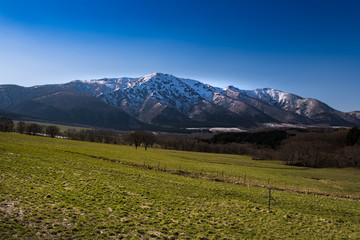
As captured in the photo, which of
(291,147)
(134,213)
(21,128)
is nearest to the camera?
(134,213)

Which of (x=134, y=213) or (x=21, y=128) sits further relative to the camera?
(x=21, y=128)

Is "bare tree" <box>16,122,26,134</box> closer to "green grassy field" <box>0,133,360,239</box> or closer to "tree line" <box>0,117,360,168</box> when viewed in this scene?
"tree line" <box>0,117,360,168</box>

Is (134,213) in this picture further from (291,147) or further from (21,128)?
(21,128)

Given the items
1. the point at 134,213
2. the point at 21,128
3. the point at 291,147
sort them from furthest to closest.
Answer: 1. the point at 21,128
2. the point at 291,147
3. the point at 134,213

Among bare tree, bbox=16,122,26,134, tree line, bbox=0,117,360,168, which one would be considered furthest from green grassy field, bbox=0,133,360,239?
bare tree, bbox=16,122,26,134

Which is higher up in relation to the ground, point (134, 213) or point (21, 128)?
point (134, 213)

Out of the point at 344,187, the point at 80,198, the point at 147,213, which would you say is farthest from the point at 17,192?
→ the point at 344,187

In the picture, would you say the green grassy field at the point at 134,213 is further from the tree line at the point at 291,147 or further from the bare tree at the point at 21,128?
the bare tree at the point at 21,128

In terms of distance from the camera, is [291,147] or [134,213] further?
[291,147]

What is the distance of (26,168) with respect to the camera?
2775 cm

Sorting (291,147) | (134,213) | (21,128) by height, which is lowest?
(21,128)

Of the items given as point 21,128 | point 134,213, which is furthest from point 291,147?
point 21,128

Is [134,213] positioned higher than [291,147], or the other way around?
[134,213]

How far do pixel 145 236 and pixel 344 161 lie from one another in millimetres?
125474
